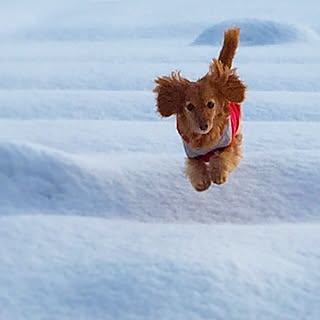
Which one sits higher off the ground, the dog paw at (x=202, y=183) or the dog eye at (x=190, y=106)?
the dog eye at (x=190, y=106)

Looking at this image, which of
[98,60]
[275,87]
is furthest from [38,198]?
[98,60]

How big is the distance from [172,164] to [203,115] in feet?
1.23

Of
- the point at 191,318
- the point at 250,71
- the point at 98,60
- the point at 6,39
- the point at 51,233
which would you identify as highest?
the point at 6,39

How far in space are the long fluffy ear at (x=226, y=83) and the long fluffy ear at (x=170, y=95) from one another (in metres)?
0.06

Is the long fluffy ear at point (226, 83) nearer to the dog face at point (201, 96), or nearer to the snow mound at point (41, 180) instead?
the dog face at point (201, 96)

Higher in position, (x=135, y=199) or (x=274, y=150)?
(x=274, y=150)

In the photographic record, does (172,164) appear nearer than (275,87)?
Yes

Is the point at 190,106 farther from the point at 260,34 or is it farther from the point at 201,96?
the point at 260,34

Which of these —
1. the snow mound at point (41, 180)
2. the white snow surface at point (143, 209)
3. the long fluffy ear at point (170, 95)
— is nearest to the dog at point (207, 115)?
the long fluffy ear at point (170, 95)

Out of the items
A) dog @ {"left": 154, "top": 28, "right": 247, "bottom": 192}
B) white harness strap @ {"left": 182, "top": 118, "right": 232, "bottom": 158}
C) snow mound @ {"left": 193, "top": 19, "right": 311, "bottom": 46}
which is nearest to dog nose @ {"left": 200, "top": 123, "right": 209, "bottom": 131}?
dog @ {"left": 154, "top": 28, "right": 247, "bottom": 192}

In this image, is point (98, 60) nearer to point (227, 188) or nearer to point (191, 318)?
point (227, 188)

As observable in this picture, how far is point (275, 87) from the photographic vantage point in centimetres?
308

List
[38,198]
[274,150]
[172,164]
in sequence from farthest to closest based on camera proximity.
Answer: [274,150]
[172,164]
[38,198]

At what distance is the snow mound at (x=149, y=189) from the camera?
168cm
